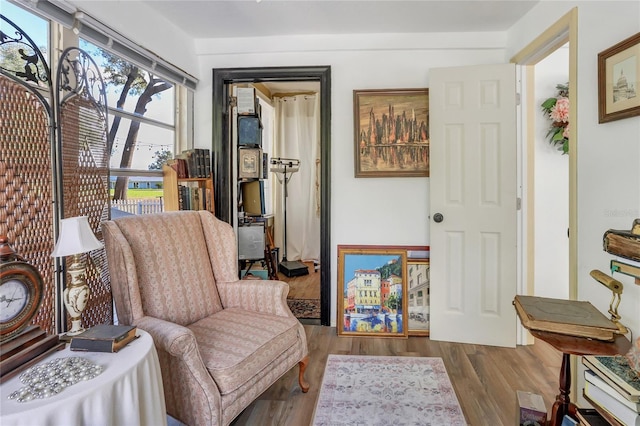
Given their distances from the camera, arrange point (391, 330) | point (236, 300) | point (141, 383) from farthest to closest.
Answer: point (391, 330)
point (236, 300)
point (141, 383)

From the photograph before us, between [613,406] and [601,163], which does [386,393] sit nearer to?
[613,406]

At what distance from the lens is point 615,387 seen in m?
1.23

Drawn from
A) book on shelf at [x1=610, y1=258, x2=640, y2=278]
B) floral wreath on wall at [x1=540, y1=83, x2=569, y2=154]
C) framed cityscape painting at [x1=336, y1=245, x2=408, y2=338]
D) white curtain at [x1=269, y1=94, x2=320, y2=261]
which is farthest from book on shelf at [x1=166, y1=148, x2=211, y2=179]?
floral wreath on wall at [x1=540, y1=83, x2=569, y2=154]

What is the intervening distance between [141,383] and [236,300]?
38.9 inches

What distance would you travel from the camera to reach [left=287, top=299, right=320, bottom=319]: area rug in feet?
11.0

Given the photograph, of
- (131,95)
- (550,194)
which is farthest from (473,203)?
(131,95)

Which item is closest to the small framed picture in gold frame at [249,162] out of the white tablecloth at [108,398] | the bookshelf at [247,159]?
the bookshelf at [247,159]

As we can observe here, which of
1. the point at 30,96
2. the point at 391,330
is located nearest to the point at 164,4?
the point at 30,96

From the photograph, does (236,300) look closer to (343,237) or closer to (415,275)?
(343,237)

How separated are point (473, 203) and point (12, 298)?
2.72 meters

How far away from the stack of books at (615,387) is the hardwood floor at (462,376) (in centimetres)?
63

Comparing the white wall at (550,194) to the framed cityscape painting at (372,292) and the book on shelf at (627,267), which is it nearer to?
the framed cityscape painting at (372,292)

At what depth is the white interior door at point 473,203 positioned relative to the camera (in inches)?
105

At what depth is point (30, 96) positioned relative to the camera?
1.55 meters
